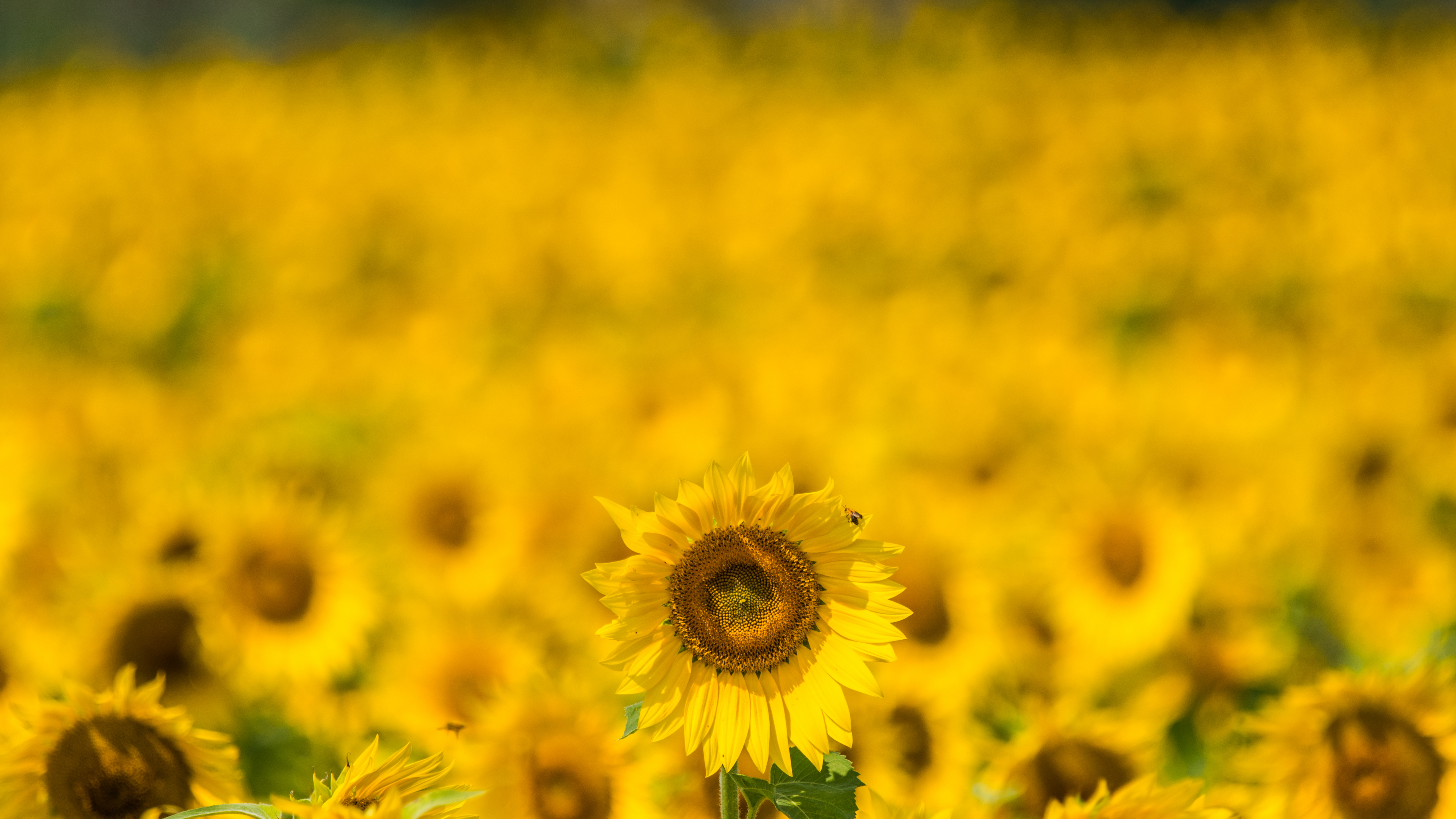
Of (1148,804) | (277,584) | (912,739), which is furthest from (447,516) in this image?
(1148,804)

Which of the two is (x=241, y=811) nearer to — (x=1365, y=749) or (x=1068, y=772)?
(x=1068, y=772)

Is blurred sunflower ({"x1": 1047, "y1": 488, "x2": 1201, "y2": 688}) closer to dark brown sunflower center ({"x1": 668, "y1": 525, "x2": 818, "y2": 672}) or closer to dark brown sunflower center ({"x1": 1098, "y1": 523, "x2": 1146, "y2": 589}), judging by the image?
dark brown sunflower center ({"x1": 1098, "y1": 523, "x2": 1146, "y2": 589})

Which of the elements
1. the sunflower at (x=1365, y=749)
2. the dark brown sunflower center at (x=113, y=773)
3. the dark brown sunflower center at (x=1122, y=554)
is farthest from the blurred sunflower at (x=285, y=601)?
the sunflower at (x=1365, y=749)

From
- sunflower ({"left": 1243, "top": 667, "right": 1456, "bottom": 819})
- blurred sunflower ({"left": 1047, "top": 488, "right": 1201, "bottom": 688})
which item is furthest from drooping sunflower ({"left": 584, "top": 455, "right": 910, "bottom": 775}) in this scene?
blurred sunflower ({"left": 1047, "top": 488, "right": 1201, "bottom": 688})

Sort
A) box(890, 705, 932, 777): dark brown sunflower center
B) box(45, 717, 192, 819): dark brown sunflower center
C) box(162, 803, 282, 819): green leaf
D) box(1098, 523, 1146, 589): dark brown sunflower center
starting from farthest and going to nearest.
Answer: box(1098, 523, 1146, 589): dark brown sunflower center, box(890, 705, 932, 777): dark brown sunflower center, box(45, 717, 192, 819): dark brown sunflower center, box(162, 803, 282, 819): green leaf

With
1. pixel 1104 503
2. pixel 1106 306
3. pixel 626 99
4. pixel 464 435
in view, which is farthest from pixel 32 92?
pixel 1104 503

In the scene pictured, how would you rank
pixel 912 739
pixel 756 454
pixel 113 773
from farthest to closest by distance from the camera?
pixel 756 454
pixel 912 739
pixel 113 773

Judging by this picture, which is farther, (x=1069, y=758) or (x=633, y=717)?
(x=1069, y=758)
